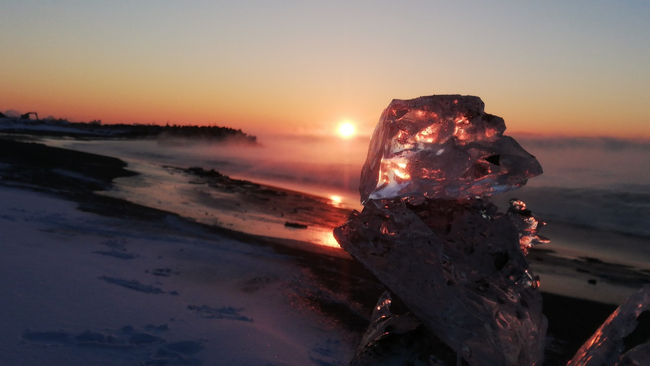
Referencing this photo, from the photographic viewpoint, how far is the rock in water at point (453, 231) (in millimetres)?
2027

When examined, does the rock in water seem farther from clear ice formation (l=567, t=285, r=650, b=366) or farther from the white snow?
the white snow

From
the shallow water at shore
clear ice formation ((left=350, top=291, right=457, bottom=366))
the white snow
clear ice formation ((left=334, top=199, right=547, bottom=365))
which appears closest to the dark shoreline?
the white snow

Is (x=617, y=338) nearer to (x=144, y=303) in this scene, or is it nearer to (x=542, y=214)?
(x=144, y=303)

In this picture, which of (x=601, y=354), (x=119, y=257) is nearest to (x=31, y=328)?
(x=119, y=257)

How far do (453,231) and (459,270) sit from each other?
179 millimetres

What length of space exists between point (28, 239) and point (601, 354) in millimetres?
5275

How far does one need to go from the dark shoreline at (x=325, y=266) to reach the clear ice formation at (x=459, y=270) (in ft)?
9.37

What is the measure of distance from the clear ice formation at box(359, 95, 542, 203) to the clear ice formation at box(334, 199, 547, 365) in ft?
0.32

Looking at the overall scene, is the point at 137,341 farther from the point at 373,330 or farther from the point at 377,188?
the point at 377,188

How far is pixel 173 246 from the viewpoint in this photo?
22.3 feet

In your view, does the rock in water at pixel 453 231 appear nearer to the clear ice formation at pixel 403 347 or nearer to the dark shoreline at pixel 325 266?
the clear ice formation at pixel 403 347

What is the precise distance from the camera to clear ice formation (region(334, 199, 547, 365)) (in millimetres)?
2016

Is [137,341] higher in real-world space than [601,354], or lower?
lower

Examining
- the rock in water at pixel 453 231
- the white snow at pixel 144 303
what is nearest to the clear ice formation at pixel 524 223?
the rock in water at pixel 453 231
